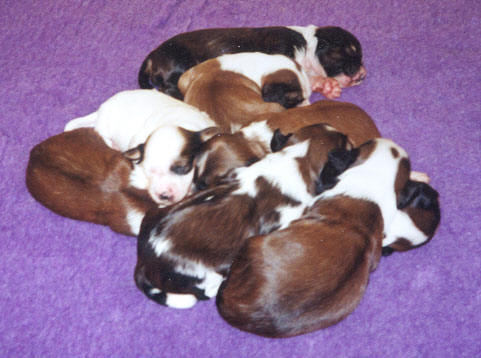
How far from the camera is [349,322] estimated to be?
2.26 metres

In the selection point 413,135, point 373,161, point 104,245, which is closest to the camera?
point 373,161

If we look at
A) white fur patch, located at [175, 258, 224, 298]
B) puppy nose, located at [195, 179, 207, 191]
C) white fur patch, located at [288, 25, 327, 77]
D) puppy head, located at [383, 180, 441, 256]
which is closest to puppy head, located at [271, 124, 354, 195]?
puppy head, located at [383, 180, 441, 256]

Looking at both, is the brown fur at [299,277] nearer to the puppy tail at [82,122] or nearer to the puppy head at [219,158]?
the puppy head at [219,158]

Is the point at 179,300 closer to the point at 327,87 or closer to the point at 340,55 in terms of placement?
the point at 327,87

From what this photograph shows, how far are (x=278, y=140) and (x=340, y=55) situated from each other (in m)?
1.27

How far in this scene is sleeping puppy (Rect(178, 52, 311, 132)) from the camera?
2721mm

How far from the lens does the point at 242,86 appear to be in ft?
9.43

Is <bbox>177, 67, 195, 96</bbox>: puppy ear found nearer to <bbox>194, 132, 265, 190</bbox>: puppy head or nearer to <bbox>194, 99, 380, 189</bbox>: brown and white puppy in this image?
<bbox>194, 99, 380, 189</bbox>: brown and white puppy

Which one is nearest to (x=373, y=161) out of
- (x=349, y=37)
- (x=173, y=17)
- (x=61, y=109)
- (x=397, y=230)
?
(x=397, y=230)

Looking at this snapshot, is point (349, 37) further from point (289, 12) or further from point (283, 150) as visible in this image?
point (283, 150)

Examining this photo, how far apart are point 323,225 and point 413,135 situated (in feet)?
4.12

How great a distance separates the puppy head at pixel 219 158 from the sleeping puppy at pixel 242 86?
0.29 m

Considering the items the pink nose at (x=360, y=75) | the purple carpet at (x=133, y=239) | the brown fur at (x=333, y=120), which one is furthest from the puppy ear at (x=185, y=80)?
the pink nose at (x=360, y=75)

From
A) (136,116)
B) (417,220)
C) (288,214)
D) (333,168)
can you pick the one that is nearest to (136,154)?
(136,116)
